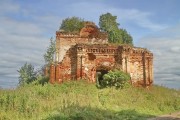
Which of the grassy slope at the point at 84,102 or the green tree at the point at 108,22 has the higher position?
the green tree at the point at 108,22

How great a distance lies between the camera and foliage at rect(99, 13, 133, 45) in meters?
39.7

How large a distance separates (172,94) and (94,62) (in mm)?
6816

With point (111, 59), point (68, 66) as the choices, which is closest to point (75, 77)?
point (68, 66)

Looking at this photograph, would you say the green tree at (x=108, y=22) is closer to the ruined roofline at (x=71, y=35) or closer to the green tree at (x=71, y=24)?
the green tree at (x=71, y=24)

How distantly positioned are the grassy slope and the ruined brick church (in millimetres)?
1501

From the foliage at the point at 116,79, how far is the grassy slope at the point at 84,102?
0.75 metres

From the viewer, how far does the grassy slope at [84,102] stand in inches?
606

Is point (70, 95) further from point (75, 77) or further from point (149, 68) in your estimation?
point (149, 68)

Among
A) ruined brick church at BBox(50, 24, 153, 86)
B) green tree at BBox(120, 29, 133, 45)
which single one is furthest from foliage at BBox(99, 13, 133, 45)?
ruined brick church at BBox(50, 24, 153, 86)

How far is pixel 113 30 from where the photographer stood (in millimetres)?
39906

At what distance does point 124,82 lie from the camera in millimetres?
24609

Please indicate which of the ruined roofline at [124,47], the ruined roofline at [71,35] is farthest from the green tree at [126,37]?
the ruined roofline at [124,47]

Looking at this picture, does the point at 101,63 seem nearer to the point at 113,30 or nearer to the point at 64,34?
the point at 64,34

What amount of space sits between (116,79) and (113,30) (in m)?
16.2
